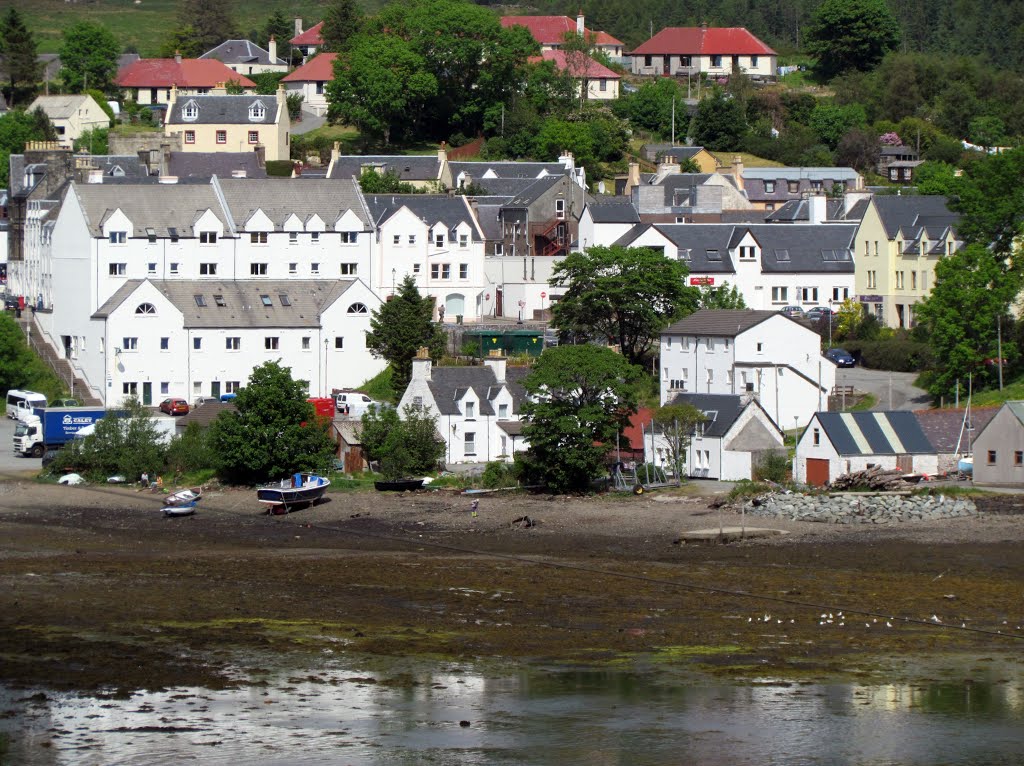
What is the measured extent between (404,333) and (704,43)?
86.6 m

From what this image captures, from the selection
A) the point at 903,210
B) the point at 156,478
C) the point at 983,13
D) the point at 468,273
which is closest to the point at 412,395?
the point at 156,478

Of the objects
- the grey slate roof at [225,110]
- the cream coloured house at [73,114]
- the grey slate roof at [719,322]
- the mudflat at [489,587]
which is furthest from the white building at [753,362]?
the cream coloured house at [73,114]

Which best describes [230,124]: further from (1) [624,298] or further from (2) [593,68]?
(1) [624,298]

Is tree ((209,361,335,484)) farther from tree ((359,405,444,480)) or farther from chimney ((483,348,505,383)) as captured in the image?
chimney ((483,348,505,383))

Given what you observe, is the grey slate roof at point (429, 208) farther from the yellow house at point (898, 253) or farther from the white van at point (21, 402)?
the white van at point (21, 402)

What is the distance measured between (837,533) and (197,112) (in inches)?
2931

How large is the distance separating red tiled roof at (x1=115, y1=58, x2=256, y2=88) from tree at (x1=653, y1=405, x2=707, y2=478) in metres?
80.9

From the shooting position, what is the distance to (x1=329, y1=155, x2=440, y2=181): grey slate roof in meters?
105

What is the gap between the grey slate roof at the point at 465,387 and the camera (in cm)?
6194

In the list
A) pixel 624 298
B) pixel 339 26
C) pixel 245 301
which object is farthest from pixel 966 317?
pixel 339 26

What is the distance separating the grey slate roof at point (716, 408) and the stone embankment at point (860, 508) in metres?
5.33

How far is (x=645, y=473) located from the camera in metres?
57.3

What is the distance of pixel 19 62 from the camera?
13588 centimetres

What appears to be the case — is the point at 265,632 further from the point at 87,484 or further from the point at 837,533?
the point at 87,484
